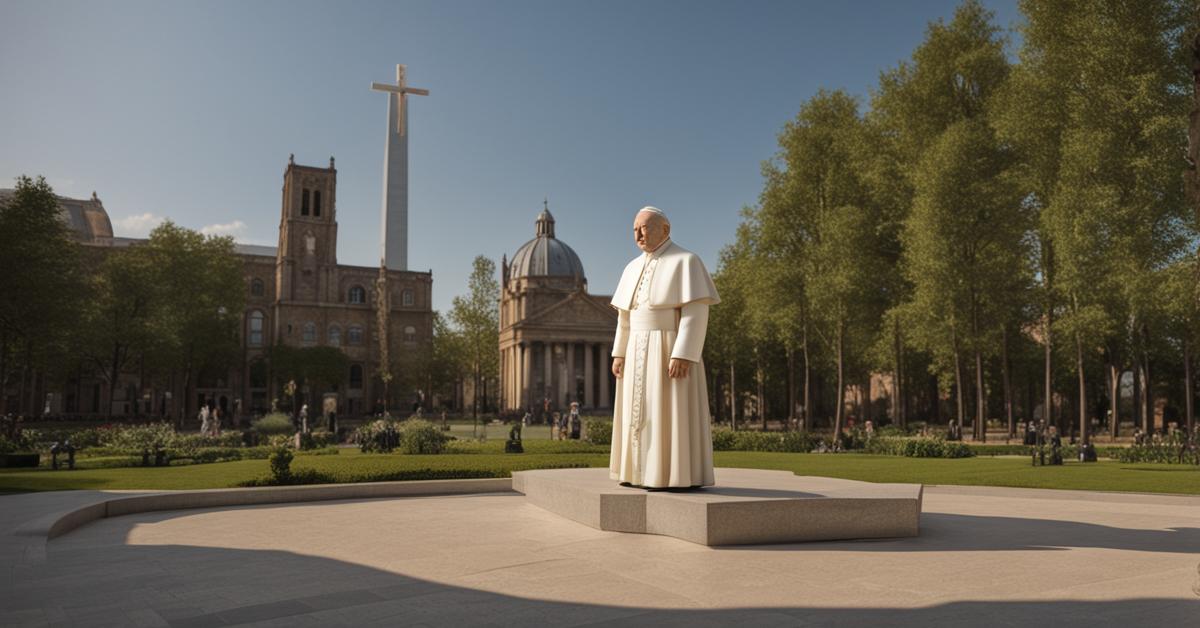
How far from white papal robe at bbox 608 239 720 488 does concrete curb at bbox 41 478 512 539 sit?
16.9ft

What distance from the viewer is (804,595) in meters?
5.79

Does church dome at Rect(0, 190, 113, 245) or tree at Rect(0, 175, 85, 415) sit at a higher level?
church dome at Rect(0, 190, 113, 245)

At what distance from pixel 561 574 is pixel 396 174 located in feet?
214

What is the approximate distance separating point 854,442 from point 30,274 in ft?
112

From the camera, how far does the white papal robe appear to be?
898 centimetres

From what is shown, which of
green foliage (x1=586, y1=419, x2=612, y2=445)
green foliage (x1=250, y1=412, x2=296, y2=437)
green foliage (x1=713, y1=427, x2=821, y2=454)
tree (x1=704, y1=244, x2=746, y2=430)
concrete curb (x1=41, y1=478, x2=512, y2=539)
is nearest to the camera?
concrete curb (x1=41, y1=478, x2=512, y2=539)

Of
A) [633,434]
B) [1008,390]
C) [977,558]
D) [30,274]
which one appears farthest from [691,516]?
[30,274]

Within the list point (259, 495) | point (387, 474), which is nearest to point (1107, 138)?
point (387, 474)

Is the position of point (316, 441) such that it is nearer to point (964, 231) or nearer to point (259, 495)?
point (259, 495)

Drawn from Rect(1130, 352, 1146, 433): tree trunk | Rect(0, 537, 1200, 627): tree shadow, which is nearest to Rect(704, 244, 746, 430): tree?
Rect(1130, 352, 1146, 433): tree trunk

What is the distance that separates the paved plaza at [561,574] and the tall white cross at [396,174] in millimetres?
52526

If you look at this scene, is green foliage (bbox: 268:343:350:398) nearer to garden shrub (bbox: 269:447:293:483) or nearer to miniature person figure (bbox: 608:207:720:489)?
garden shrub (bbox: 269:447:293:483)

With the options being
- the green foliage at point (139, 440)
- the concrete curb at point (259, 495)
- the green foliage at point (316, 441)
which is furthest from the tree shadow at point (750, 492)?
the green foliage at point (316, 441)

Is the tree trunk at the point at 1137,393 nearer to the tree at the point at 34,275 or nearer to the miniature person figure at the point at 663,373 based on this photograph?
the miniature person figure at the point at 663,373
